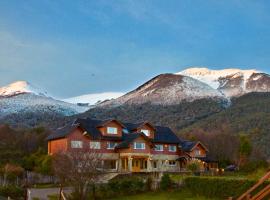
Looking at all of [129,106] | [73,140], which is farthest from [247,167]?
[129,106]

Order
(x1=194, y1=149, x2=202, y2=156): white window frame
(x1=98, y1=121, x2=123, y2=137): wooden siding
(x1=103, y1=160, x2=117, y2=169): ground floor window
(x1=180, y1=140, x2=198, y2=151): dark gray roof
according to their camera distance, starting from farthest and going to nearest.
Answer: (x1=194, y1=149, x2=202, y2=156): white window frame, (x1=180, y1=140, x2=198, y2=151): dark gray roof, (x1=98, y1=121, x2=123, y2=137): wooden siding, (x1=103, y1=160, x2=117, y2=169): ground floor window

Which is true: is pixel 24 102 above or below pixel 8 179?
above

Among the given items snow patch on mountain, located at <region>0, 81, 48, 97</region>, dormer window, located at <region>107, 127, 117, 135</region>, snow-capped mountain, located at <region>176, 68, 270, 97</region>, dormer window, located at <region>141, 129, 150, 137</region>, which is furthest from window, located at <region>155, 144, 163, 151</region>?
snow patch on mountain, located at <region>0, 81, 48, 97</region>

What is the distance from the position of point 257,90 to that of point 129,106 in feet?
116

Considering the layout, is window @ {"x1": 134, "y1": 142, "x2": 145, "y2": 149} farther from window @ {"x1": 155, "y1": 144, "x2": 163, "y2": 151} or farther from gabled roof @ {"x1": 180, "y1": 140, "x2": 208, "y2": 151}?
gabled roof @ {"x1": 180, "y1": 140, "x2": 208, "y2": 151}

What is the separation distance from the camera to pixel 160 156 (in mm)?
52750

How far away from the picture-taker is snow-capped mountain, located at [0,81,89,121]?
426 ft

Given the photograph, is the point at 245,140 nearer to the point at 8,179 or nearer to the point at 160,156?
the point at 160,156

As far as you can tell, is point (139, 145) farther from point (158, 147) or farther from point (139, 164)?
point (158, 147)

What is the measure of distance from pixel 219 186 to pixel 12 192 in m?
14.5

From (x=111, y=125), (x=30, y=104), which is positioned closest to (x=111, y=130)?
(x=111, y=125)

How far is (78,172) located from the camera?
98.9 ft

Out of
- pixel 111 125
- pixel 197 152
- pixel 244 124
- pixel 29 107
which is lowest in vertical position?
pixel 197 152

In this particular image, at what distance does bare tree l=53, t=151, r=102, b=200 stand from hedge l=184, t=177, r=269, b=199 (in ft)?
21.8
